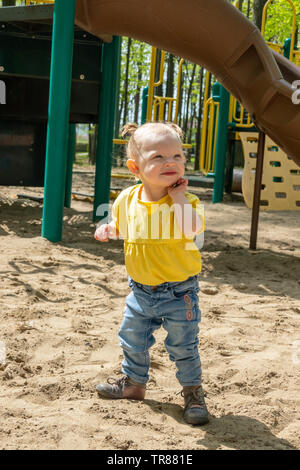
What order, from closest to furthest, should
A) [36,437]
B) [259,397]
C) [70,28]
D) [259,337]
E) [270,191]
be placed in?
[36,437]
[259,397]
[259,337]
[70,28]
[270,191]

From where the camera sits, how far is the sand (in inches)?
81.0

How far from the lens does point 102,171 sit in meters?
6.55

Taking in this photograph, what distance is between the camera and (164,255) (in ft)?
7.20

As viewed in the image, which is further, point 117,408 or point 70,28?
point 70,28

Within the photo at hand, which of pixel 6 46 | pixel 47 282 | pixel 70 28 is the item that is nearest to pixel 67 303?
pixel 47 282

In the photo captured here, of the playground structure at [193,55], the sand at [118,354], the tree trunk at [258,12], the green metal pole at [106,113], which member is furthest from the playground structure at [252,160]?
the tree trunk at [258,12]

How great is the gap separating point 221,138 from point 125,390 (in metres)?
8.19

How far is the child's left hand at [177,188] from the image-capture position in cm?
213

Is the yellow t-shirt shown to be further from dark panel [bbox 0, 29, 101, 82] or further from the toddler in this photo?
dark panel [bbox 0, 29, 101, 82]

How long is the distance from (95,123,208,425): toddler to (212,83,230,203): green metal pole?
7970mm

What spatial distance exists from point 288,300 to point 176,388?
181 centimetres

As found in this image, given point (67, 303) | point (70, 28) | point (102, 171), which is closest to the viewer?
point (67, 303)

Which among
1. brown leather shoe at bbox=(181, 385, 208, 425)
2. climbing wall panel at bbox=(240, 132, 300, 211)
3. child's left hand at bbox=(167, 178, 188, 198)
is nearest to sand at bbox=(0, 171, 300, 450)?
brown leather shoe at bbox=(181, 385, 208, 425)
